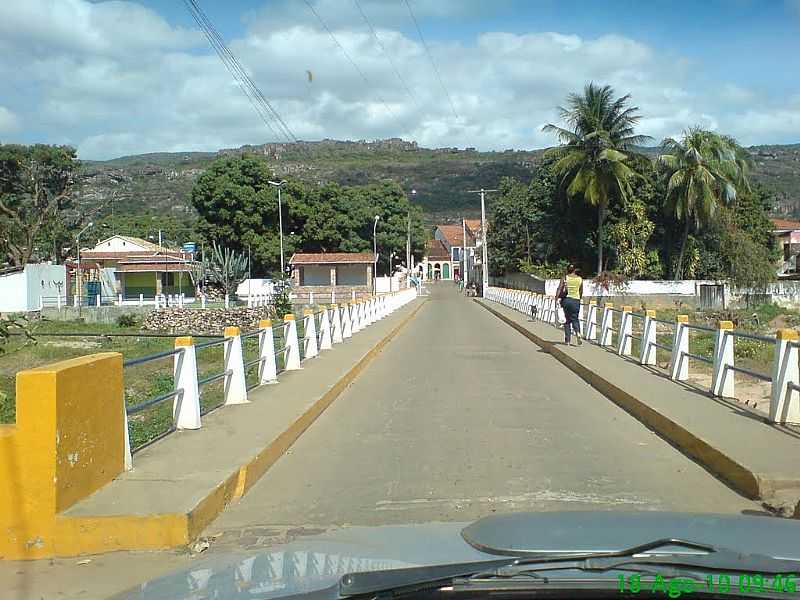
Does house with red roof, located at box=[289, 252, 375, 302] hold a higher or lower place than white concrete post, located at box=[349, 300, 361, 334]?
higher

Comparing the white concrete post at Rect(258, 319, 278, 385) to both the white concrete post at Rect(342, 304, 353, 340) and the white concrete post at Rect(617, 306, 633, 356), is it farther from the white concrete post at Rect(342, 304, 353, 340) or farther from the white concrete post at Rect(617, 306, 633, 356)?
the white concrete post at Rect(342, 304, 353, 340)

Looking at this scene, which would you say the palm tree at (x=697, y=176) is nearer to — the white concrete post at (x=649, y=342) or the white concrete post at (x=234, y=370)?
the white concrete post at (x=649, y=342)

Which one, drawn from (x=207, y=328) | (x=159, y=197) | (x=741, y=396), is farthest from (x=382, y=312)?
(x=159, y=197)

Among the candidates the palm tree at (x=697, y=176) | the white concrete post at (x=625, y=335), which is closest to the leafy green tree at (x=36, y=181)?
the palm tree at (x=697, y=176)

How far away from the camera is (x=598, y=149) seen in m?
58.4

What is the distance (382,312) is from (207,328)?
14406 millimetres

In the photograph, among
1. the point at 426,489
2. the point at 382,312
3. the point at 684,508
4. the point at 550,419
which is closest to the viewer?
the point at 684,508

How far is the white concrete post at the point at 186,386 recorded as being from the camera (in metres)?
9.88

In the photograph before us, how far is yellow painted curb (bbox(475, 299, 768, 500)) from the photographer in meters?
7.53

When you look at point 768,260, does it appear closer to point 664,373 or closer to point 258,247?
point 258,247

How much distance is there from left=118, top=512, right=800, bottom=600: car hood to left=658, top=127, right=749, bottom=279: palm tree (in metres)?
56.6

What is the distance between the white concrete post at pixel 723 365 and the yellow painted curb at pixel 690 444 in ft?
3.88

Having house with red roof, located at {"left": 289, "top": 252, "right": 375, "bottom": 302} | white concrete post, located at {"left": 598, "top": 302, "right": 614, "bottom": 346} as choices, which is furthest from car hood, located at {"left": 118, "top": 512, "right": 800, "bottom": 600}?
house with red roof, located at {"left": 289, "top": 252, "right": 375, "bottom": 302}

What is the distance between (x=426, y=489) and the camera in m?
7.86
